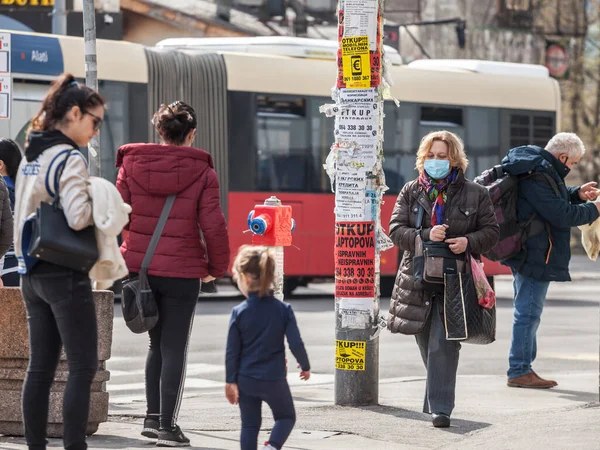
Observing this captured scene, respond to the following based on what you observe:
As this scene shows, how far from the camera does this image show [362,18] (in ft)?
29.1

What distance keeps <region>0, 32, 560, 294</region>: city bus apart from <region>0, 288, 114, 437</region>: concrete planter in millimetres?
10922

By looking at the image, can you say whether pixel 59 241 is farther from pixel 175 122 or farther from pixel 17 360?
pixel 17 360

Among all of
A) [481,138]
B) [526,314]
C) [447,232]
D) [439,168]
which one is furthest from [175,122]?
[481,138]

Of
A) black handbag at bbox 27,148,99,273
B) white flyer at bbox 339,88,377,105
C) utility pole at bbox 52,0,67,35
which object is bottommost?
black handbag at bbox 27,148,99,273

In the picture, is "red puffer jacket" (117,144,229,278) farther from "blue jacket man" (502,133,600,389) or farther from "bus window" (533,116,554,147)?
"bus window" (533,116,554,147)

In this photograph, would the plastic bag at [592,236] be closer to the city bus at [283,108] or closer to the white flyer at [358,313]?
the white flyer at [358,313]

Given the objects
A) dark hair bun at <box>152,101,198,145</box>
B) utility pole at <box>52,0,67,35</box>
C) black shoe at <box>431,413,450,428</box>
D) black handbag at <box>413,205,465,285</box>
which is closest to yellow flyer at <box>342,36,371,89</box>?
black handbag at <box>413,205,465,285</box>

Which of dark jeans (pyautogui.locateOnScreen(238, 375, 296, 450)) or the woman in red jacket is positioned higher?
the woman in red jacket

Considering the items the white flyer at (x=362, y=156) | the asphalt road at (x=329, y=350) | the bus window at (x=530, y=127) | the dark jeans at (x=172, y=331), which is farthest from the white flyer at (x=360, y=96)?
the bus window at (x=530, y=127)

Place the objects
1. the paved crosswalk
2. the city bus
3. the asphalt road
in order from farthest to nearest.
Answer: the city bus → the asphalt road → the paved crosswalk

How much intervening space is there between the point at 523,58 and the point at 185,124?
114 ft

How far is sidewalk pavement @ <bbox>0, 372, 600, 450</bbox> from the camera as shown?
726 cm

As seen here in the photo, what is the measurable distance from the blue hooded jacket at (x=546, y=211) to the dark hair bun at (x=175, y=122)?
3375 millimetres

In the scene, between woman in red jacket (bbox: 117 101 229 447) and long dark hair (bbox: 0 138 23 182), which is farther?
long dark hair (bbox: 0 138 23 182)
